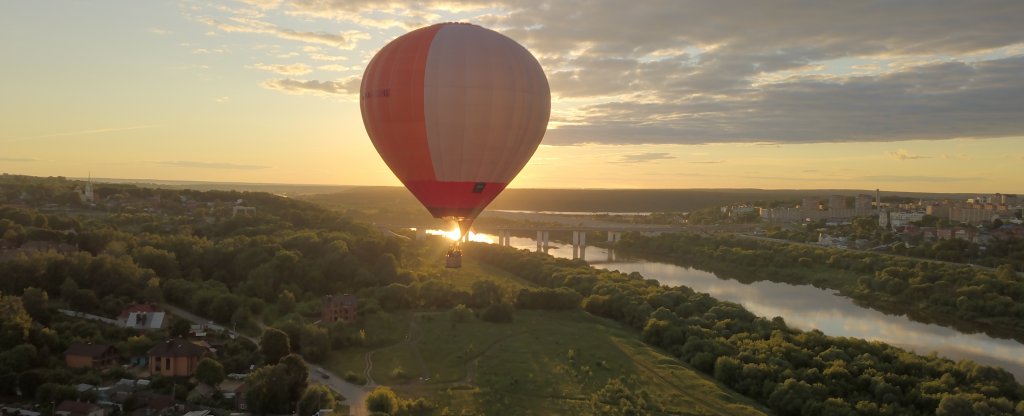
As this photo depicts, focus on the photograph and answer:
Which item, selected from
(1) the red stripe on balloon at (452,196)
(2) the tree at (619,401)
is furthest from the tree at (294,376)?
(2) the tree at (619,401)

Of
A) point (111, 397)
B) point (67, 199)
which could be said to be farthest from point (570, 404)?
point (67, 199)

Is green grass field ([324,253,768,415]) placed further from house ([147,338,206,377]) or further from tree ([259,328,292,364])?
house ([147,338,206,377])

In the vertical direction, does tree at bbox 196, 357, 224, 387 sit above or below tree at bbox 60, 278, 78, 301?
below

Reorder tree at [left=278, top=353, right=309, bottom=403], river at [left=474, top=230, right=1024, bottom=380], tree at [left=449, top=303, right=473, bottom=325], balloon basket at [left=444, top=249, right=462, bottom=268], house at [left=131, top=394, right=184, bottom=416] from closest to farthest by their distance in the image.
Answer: house at [left=131, top=394, right=184, bottom=416]
tree at [left=278, top=353, right=309, bottom=403]
balloon basket at [left=444, top=249, right=462, bottom=268]
tree at [left=449, top=303, right=473, bottom=325]
river at [left=474, top=230, right=1024, bottom=380]

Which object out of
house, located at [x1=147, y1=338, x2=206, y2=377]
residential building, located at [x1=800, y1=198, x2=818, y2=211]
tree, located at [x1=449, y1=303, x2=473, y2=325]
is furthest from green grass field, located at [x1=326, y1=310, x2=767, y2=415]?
residential building, located at [x1=800, y1=198, x2=818, y2=211]

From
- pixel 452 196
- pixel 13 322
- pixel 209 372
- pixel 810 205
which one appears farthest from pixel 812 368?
pixel 810 205

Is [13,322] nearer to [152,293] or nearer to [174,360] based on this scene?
[174,360]

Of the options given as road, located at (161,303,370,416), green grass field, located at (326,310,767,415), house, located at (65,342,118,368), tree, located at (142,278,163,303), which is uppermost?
tree, located at (142,278,163,303)

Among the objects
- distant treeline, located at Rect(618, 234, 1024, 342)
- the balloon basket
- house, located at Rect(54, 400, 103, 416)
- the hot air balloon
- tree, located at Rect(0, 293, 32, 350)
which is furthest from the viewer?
distant treeline, located at Rect(618, 234, 1024, 342)
